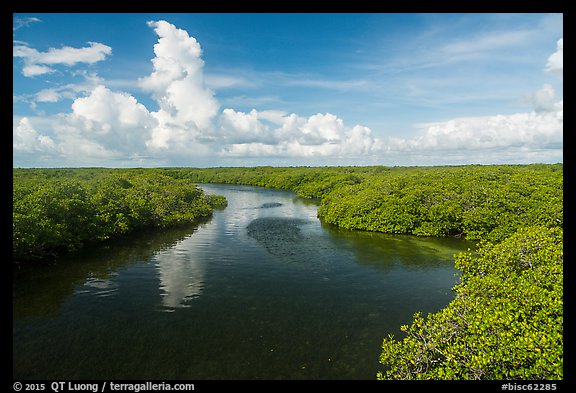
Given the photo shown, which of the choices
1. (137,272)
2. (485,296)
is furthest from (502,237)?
(137,272)

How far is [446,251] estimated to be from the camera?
33.6m

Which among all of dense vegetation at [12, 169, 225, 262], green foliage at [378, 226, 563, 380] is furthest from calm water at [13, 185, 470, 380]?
green foliage at [378, 226, 563, 380]

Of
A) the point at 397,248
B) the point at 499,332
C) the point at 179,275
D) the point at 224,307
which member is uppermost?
the point at 499,332

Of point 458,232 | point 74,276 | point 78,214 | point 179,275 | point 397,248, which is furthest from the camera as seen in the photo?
point 458,232

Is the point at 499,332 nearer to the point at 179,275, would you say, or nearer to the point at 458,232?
the point at 179,275

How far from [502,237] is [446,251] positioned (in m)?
7.08

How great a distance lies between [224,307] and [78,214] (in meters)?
20.9

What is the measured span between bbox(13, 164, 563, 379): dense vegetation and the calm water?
112 inches

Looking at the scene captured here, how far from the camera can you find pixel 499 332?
34.7 feet

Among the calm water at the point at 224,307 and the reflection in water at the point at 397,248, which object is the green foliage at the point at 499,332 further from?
the reflection in water at the point at 397,248

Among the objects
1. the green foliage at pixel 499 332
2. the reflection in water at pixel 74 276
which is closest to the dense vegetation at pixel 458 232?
the green foliage at pixel 499 332

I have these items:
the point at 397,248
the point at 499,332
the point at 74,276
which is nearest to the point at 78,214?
the point at 74,276

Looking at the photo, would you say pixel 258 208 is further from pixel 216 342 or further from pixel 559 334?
pixel 559 334

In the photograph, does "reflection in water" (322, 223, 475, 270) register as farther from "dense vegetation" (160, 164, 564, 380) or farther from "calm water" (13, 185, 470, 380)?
"dense vegetation" (160, 164, 564, 380)
